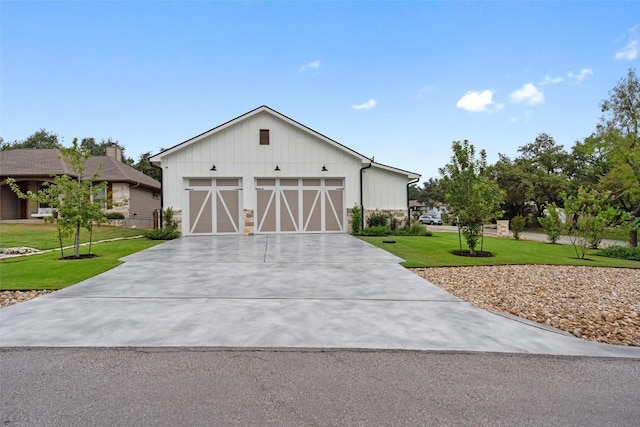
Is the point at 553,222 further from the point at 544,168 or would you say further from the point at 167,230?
the point at 544,168

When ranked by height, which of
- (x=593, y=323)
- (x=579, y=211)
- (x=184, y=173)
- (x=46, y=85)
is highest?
(x=46, y=85)

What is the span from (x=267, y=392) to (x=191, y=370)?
0.79m

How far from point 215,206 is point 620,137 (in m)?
20.1

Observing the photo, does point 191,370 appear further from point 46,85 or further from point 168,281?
point 46,85

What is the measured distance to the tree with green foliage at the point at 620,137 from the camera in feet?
51.4

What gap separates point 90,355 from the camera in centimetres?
322

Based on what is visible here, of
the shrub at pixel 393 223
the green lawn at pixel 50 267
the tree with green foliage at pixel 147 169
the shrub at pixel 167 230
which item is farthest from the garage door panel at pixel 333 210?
the tree with green foliage at pixel 147 169

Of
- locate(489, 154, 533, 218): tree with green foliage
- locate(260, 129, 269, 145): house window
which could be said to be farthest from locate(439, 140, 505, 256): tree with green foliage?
locate(489, 154, 533, 218): tree with green foliage

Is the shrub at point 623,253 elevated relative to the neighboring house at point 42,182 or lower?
lower

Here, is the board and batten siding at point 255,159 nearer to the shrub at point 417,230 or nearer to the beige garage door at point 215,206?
the beige garage door at point 215,206

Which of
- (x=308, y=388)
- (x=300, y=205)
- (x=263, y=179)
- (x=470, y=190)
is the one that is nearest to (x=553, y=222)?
(x=470, y=190)

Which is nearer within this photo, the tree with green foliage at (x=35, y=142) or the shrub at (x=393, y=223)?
the shrub at (x=393, y=223)

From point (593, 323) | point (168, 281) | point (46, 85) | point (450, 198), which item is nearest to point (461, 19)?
point (450, 198)

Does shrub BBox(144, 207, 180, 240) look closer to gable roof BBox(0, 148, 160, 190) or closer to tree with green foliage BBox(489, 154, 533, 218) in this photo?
gable roof BBox(0, 148, 160, 190)
